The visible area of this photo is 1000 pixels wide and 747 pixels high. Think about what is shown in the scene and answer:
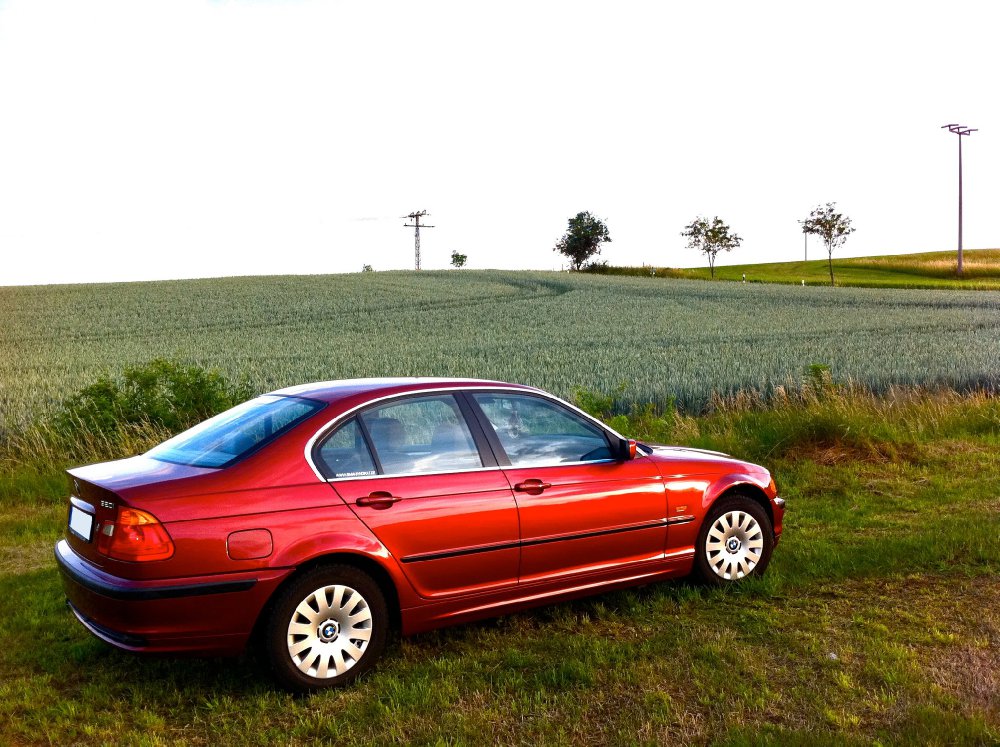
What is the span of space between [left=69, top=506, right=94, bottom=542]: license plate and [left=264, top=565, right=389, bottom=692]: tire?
99 centimetres

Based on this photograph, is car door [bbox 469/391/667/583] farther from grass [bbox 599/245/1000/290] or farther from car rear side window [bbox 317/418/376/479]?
grass [bbox 599/245/1000/290]

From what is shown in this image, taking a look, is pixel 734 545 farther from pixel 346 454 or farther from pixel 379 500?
pixel 346 454

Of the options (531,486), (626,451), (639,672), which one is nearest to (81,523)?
(531,486)

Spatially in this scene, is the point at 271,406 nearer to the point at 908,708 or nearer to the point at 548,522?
the point at 548,522

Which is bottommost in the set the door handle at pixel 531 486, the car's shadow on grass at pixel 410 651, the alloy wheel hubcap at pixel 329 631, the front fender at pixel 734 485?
the car's shadow on grass at pixel 410 651

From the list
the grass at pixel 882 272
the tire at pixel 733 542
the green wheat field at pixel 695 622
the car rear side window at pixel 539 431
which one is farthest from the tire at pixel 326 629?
the grass at pixel 882 272

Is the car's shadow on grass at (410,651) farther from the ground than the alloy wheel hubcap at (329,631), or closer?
closer

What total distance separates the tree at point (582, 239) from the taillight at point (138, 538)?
9752cm

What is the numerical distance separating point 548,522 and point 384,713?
143 cm

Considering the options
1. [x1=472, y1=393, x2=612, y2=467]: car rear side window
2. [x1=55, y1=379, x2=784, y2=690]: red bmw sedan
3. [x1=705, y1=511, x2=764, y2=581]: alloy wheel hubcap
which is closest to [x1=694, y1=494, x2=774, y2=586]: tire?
[x1=705, y1=511, x2=764, y2=581]: alloy wheel hubcap

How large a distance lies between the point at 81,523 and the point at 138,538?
60cm

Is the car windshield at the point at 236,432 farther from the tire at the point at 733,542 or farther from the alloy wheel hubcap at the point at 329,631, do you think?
the tire at the point at 733,542

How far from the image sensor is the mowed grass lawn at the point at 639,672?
13.7 ft

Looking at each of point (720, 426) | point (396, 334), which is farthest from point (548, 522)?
point (396, 334)
